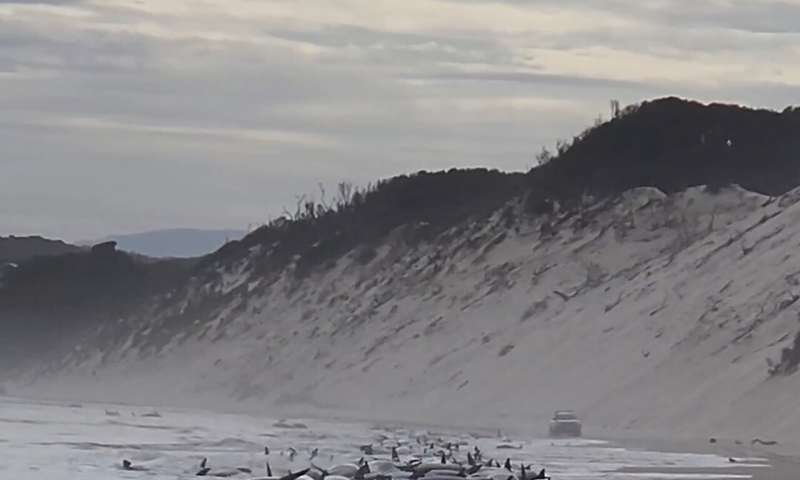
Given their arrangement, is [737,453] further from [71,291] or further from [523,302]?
[71,291]

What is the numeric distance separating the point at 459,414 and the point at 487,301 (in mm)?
10074

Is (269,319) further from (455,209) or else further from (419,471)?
(419,471)

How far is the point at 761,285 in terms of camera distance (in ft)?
138

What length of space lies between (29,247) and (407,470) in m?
98.2

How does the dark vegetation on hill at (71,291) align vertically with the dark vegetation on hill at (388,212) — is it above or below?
below

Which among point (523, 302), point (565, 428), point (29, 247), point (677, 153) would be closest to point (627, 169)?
point (677, 153)

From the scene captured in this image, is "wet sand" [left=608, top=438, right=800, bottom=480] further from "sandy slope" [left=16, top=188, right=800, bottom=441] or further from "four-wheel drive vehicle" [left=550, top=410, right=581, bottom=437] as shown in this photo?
"sandy slope" [left=16, top=188, right=800, bottom=441]

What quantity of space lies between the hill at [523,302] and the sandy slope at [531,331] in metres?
0.09

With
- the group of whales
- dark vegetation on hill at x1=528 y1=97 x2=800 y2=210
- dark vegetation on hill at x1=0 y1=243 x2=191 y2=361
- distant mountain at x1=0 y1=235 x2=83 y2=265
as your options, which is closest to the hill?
dark vegetation on hill at x1=528 y1=97 x2=800 y2=210

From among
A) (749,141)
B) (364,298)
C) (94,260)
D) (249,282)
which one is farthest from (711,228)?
(94,260)

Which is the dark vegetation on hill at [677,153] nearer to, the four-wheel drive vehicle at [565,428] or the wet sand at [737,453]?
the four-wheel drive vehicle at [565,428]

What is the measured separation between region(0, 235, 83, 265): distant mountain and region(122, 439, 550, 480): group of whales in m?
86.9

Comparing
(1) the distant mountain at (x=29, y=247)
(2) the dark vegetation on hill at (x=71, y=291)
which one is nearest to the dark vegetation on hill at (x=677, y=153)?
(2) the dark vegetation on hill at (x=71, y=291)

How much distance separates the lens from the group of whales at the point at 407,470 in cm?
2303
